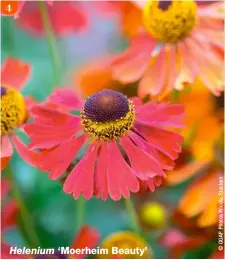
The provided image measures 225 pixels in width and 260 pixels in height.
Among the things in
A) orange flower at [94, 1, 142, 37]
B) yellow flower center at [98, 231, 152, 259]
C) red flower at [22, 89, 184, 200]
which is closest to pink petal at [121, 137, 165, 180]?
red flower at [22, 89, 184, 200]

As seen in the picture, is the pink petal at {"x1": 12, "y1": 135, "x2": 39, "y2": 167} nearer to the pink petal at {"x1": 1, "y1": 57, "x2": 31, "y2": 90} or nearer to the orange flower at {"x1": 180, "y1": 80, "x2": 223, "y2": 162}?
the pink petal at {"x1": 1, "y1": 57, "x2": 31, "y2": 90}

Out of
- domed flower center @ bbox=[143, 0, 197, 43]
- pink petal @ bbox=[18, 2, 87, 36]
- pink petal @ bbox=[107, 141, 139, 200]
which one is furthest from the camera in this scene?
pink petal @ bbox=[18, 2, 87, 36]

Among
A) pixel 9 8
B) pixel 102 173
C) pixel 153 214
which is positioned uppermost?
pixel 9 8

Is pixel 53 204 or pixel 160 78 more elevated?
pixel 160 78

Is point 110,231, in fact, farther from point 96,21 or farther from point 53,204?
point 96,21

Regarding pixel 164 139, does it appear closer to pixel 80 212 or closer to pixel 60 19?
pixel 80 212

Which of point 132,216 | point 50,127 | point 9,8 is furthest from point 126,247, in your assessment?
point 9,8

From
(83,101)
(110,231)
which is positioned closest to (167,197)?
(110,231)
